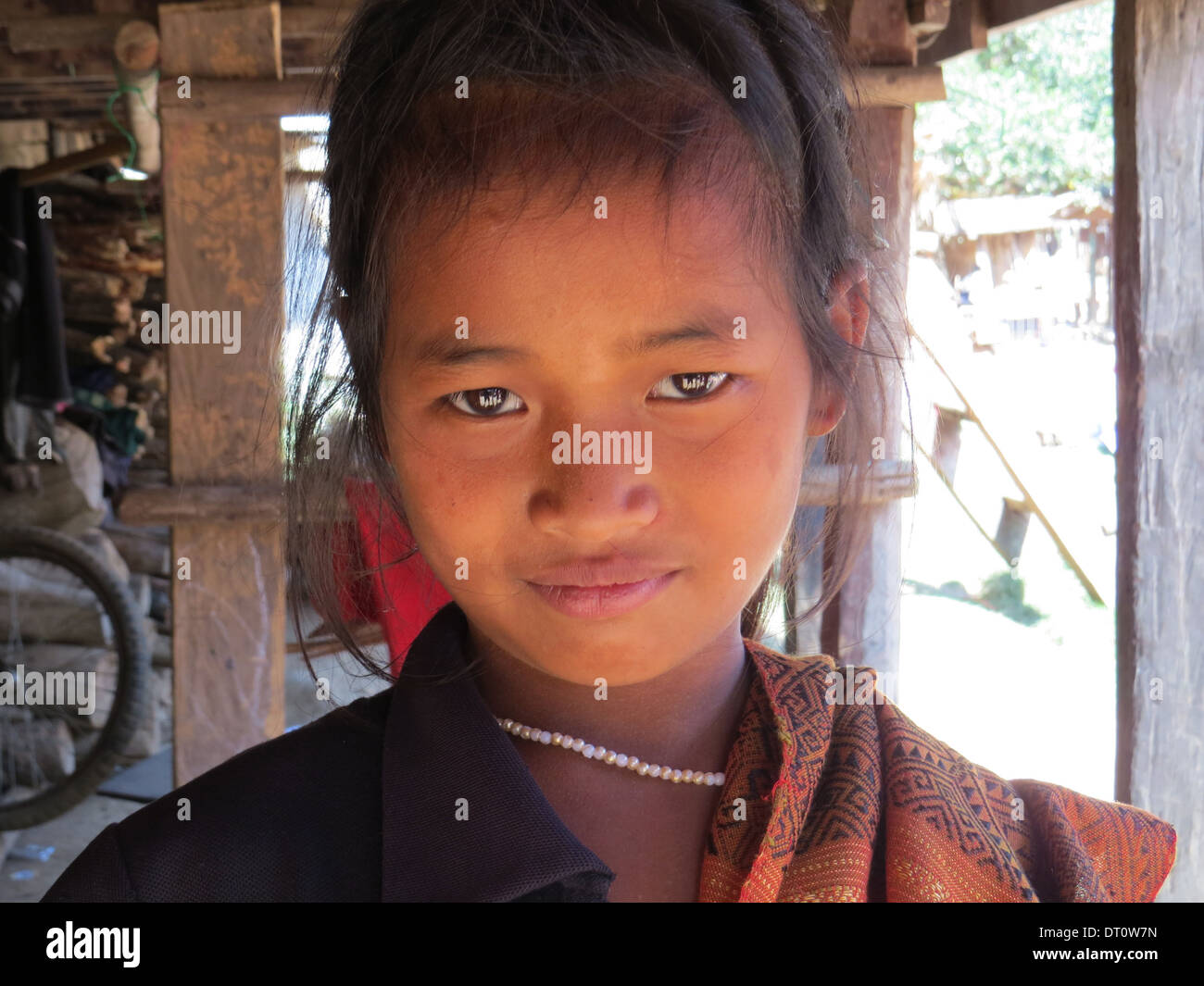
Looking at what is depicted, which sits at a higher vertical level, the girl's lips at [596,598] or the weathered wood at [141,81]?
the weathered wood at [141,81]

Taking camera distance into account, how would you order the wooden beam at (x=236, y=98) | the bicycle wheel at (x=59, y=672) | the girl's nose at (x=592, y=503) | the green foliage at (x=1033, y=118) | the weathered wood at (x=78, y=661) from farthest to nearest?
the green foliage at (x=1033, y=118), the weathered wood at (x=78, y=661), the bicycle wheel at (x=59, y=672), the wooden beam at (x=236, y=98), the girl's nose at (x=592, y=503)

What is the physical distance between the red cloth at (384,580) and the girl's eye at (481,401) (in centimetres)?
68

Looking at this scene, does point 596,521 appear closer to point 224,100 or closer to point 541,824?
point 541,824

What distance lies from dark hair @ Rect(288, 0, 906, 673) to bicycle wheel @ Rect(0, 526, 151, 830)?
9.75 ft

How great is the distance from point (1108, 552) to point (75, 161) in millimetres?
5989

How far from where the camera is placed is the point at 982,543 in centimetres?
873

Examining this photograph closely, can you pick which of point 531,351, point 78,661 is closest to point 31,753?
point 78,661

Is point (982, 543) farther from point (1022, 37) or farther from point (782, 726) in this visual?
point (782, 726)

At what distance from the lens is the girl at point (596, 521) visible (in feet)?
2.96

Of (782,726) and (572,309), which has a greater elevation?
(572,309)

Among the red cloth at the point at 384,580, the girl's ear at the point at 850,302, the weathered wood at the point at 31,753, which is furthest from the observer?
the weathered wood at the point at 31,753

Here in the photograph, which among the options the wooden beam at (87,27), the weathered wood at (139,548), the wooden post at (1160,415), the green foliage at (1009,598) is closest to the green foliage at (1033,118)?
the green foliage at (1009,598)

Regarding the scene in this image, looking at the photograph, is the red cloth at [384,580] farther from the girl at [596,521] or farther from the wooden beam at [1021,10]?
the wooden beam at [1021,10]
